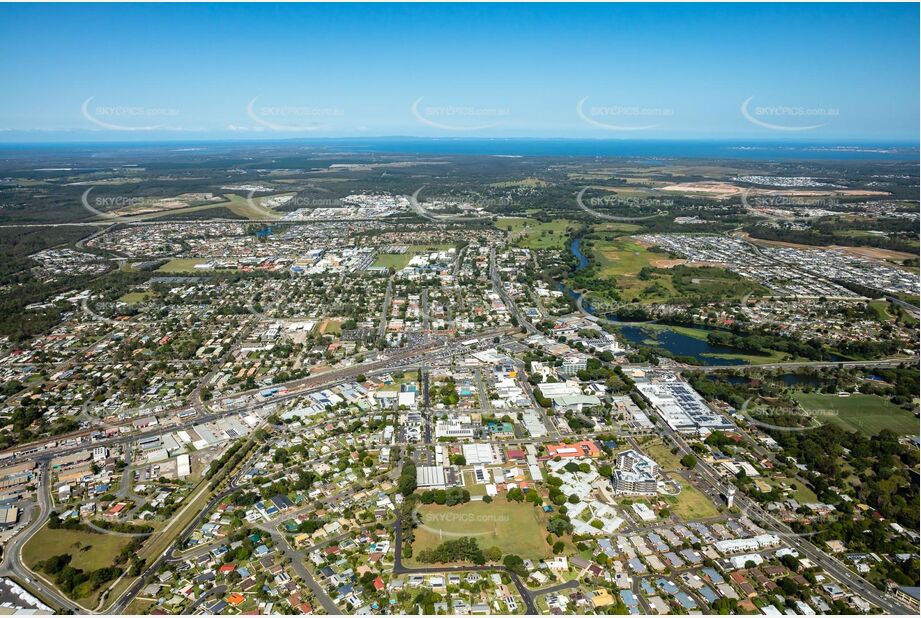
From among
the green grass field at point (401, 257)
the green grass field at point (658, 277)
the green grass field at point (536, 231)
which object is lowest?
the green grass field at point (658, 277)

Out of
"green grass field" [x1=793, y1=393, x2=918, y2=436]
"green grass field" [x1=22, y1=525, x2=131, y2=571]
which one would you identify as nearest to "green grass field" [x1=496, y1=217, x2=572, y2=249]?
"green grass field" [x1=793, y1=393, x2=918, y2=436]

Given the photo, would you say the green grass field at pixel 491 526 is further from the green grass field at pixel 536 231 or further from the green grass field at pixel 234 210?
the green grass field at pixel 234 210

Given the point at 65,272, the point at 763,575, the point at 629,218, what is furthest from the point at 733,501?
the point at 629,218

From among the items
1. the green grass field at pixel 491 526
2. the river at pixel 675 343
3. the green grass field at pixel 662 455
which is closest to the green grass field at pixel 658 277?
the river at pixel 675 343

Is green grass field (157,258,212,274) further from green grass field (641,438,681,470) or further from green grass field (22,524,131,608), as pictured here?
A: green grass field (641,438,681,470)

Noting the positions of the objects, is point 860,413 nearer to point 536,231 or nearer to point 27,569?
point 27,569

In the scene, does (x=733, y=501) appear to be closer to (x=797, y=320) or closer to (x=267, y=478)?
(x=267, y=478)

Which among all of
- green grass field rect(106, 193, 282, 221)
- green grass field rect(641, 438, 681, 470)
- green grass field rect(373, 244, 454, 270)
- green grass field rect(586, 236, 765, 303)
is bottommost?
green grass field rect(641, 438, 681, 470)
